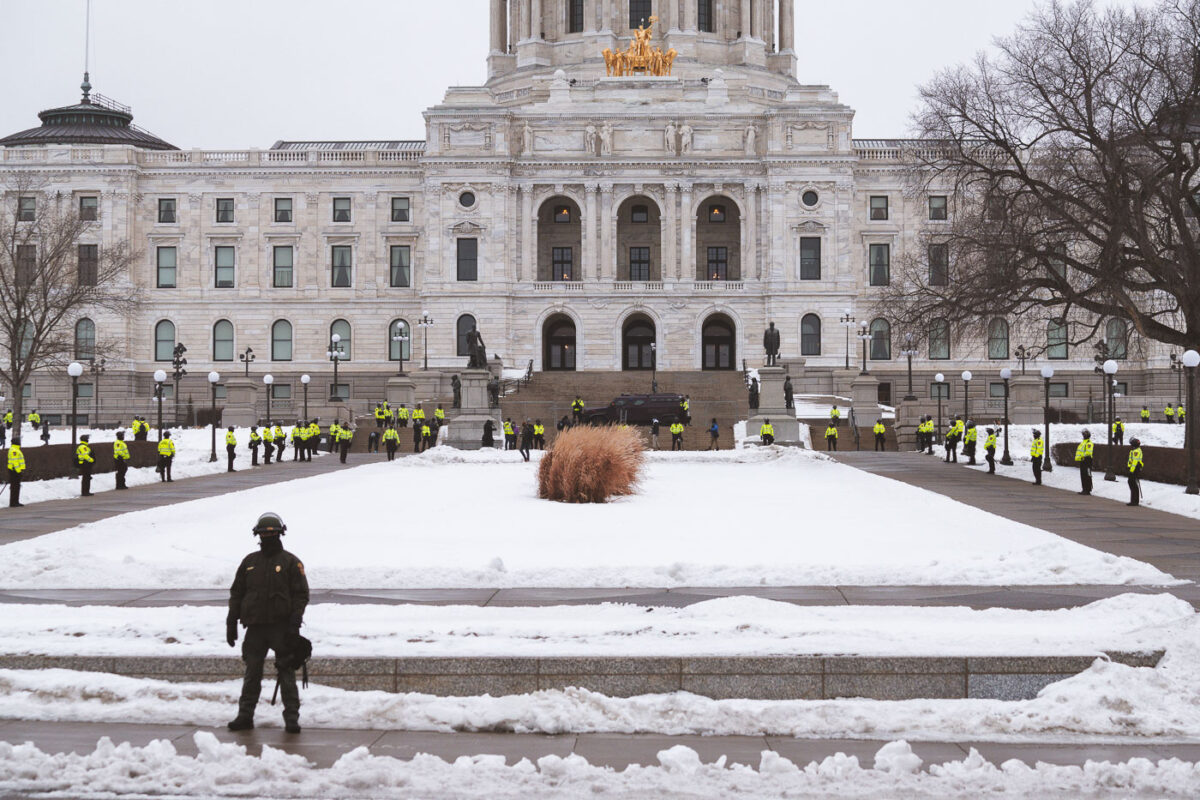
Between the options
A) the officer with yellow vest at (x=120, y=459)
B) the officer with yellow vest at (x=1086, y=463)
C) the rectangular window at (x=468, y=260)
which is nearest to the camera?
the officer with yellow vest at (x=1086, y=463)

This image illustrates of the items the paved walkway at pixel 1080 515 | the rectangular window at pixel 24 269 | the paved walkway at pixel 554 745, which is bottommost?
the paved walkway at pixel 554 745

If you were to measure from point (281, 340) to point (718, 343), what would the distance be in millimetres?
28541

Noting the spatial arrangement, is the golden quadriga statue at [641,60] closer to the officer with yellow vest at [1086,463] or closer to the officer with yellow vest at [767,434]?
the officer with yellow vest at [767,434]

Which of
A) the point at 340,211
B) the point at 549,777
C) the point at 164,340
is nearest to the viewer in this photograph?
the point at 549,777

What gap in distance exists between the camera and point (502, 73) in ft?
318

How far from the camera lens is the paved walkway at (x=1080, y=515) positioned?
1933cm

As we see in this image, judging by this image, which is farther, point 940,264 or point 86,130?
point 86,130

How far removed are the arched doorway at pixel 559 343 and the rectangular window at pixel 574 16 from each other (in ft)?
79.8

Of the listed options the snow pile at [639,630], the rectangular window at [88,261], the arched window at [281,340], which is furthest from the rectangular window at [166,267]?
the snow pile at [639,630]

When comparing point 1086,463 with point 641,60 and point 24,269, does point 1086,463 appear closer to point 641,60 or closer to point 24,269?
point 24,269

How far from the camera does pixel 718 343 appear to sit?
8388cm

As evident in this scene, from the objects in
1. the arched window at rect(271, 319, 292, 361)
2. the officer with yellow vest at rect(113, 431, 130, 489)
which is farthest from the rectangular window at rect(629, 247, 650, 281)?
the officer with yellow vest at rect(113, 431, 130, 489)

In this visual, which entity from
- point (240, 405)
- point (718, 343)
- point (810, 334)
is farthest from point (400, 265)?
point (810, 334)

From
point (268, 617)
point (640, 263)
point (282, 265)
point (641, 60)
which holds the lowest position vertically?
point (268, 617)
